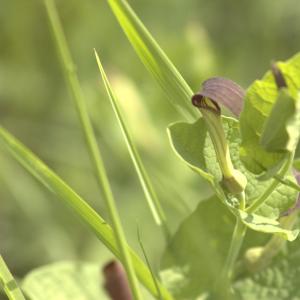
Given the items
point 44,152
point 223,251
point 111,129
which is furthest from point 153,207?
point 44,152

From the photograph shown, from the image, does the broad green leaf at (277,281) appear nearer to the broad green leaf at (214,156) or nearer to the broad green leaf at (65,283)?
the broad green leaf at (214,156)

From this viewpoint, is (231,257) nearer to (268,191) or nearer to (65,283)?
(268,191)

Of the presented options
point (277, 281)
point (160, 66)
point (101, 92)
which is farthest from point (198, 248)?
point (101, 92)

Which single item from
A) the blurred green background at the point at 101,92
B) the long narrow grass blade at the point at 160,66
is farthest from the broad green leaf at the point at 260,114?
the blurred green background at the point at 101,92

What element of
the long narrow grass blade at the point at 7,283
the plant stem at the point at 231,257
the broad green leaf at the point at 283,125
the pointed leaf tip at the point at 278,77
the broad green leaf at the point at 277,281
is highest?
the pointed leaf tip at the point at 278,77

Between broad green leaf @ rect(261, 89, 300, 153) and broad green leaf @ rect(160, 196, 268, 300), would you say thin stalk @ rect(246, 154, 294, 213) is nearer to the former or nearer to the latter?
broad green leaf @ rect(261, 89, 300, 153)
